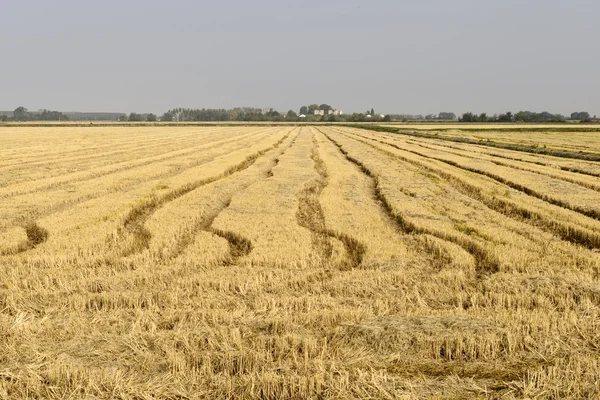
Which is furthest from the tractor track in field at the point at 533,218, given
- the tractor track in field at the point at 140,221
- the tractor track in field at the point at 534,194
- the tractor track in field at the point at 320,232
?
the tractor track in field at the point at 140,221

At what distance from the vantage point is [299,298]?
7.20 meters

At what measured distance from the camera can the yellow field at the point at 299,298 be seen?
497 centimetres

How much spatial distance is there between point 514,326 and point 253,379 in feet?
11.2

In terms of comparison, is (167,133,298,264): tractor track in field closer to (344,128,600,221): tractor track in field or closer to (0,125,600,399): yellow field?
(0,125,600,399): yellow field

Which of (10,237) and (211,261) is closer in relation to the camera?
(211,261)

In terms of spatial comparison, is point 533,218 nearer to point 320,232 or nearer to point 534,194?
point 534,194

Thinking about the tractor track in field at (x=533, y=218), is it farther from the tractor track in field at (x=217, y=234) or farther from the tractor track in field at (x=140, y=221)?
the tractor track in field at (x=140, y=221)

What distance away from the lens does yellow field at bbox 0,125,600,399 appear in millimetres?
4973

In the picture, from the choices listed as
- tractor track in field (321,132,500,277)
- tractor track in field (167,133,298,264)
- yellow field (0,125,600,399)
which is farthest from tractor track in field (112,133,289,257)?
tractor track in field (321,132,500,277)

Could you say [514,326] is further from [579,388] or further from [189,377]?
[189,377]

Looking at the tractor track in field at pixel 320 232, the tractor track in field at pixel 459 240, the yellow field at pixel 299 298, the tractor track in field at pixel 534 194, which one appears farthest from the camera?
the tractor track in field at pixel 534 194

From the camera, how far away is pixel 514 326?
239 inches

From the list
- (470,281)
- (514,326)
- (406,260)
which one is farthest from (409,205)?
(514,326)

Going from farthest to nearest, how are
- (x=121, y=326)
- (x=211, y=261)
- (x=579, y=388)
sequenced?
1. (x=211, y=261)
2. (x=121, y=326)
3. (x=579, y=388)
